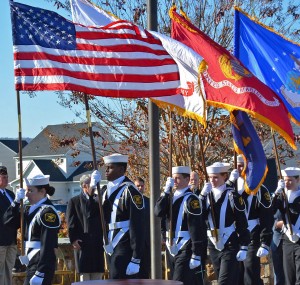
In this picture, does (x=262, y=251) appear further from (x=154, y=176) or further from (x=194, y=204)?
(x=154, y=176)

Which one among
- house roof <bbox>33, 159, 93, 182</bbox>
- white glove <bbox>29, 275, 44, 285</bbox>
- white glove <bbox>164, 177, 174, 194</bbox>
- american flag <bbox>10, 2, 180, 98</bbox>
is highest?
american flag <bbox>10, 2, 180, 98</bbox>

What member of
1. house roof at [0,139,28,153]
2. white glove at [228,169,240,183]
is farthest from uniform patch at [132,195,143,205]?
house roof at [0,139,28,153]

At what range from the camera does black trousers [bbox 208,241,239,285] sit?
12.3 m

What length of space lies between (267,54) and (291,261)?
3163 millimetres

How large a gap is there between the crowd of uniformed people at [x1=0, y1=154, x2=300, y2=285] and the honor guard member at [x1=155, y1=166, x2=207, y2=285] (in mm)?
12

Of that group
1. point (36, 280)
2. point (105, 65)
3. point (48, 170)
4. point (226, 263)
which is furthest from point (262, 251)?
point (48, 170)

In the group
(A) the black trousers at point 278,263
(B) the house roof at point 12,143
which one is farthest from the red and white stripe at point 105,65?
(B) the house roof at point 12,143

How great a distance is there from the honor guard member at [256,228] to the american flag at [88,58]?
263 centimetres

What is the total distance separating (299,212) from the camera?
45.0 feet

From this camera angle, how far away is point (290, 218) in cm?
1373

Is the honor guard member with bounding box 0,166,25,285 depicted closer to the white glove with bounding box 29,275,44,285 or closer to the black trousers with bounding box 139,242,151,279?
the black trousers with bounding box 139,242,151,279

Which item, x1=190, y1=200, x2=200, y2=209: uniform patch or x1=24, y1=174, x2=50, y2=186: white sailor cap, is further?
x1=190, y1=200, x2=200, y2=209: uniform patch

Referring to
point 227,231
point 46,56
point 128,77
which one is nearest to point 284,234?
point 227,231

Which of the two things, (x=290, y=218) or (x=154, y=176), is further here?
(x=290, y=218)
